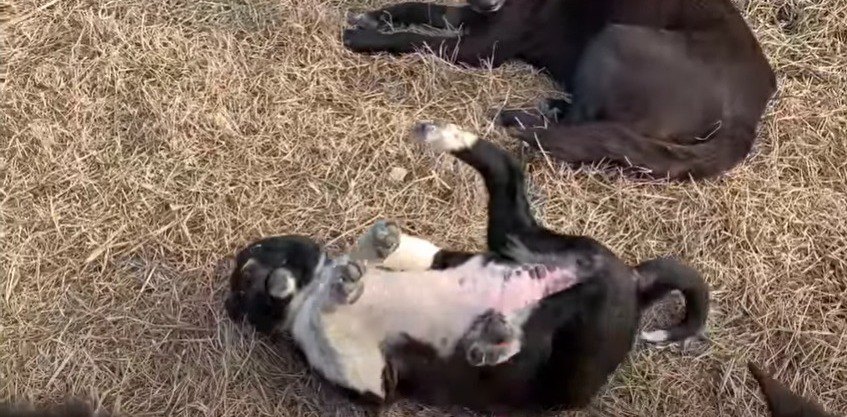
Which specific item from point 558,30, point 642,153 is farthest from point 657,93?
point 558,30

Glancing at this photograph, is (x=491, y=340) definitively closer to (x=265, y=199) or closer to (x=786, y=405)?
(x=786, y=405)

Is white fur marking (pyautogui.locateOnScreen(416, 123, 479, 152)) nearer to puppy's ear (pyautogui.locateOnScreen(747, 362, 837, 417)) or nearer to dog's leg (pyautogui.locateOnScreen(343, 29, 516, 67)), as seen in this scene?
dog's leg (pyautogui.locateOnScreen(343, 29, 516, 67))

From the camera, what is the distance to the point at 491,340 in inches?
85.4

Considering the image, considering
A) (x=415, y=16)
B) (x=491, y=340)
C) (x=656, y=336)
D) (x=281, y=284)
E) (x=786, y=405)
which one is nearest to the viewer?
(x=786, y=405)

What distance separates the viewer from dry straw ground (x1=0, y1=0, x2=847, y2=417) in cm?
256

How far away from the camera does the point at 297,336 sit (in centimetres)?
236

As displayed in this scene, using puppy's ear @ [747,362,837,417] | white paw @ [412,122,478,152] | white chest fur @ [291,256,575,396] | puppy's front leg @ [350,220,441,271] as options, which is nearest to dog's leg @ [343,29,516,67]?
white paw @ [412,122,478,152]

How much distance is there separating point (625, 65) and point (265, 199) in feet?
3.94

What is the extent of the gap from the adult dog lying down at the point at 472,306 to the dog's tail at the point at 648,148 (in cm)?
47

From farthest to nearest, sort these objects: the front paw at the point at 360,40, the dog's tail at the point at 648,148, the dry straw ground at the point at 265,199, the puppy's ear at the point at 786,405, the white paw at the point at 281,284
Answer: the front paw at the point at 360,40
the dog's tail at the point at 648,148
the dry straw ground at the point at 265,199
the white paw at the point at 281,284
the puppy's ear at the point at 786,405

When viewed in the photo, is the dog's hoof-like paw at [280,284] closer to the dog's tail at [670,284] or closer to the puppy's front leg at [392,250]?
the puppy's front leg at [392,250]

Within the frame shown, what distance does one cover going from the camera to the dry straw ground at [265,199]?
101 inches

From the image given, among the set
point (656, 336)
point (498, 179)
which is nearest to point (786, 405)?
point (656, 336)

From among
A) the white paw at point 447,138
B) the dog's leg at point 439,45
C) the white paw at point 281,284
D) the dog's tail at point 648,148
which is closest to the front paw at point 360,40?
the dog's leg at point 439,45
